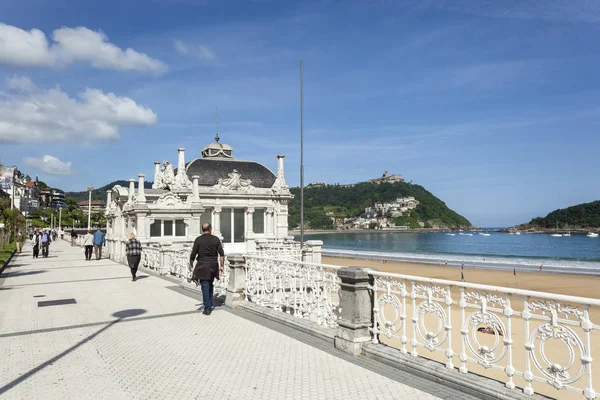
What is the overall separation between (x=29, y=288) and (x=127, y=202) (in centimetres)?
1010

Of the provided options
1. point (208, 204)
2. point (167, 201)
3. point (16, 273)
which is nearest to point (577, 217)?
point (208, 204)

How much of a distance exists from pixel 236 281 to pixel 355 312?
4484mm

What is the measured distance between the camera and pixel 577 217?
16888 cm

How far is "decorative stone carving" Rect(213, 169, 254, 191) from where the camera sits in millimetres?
29619

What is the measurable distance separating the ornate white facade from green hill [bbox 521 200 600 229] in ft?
550

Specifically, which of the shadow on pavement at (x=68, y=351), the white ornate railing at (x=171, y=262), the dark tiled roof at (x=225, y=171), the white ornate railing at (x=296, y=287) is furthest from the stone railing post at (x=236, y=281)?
the dark tiled roof at (x=225, y=171)

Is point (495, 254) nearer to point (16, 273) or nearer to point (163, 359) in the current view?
point (16, 273)

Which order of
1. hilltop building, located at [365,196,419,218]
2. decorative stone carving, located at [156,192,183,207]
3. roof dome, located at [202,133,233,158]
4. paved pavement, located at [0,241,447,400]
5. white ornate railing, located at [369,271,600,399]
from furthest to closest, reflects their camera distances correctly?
hilltop building, located at [365,196,419,218]
roof dome, located at [202,133,233,158]
decorative stone carving, located at [156,192,183,207]
paved pavement, located at [0,241,447,400]
white ornate railing, located at [369,271,600,399]

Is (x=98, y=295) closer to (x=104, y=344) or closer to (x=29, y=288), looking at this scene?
(x=29, y=288)

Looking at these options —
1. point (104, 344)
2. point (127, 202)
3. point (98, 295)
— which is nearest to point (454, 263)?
point (127, 202)

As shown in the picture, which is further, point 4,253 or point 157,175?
point 157,175

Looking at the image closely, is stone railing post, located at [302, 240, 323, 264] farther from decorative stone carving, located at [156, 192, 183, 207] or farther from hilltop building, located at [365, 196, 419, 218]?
hilltop building, located at [365, 196, 419, 218]

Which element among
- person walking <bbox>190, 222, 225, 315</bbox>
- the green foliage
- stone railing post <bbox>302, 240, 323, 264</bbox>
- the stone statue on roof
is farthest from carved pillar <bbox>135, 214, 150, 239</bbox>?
person walking <bbox>190, 222, 225, 315</bbox>

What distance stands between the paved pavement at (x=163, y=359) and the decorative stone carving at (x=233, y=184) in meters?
19.4
